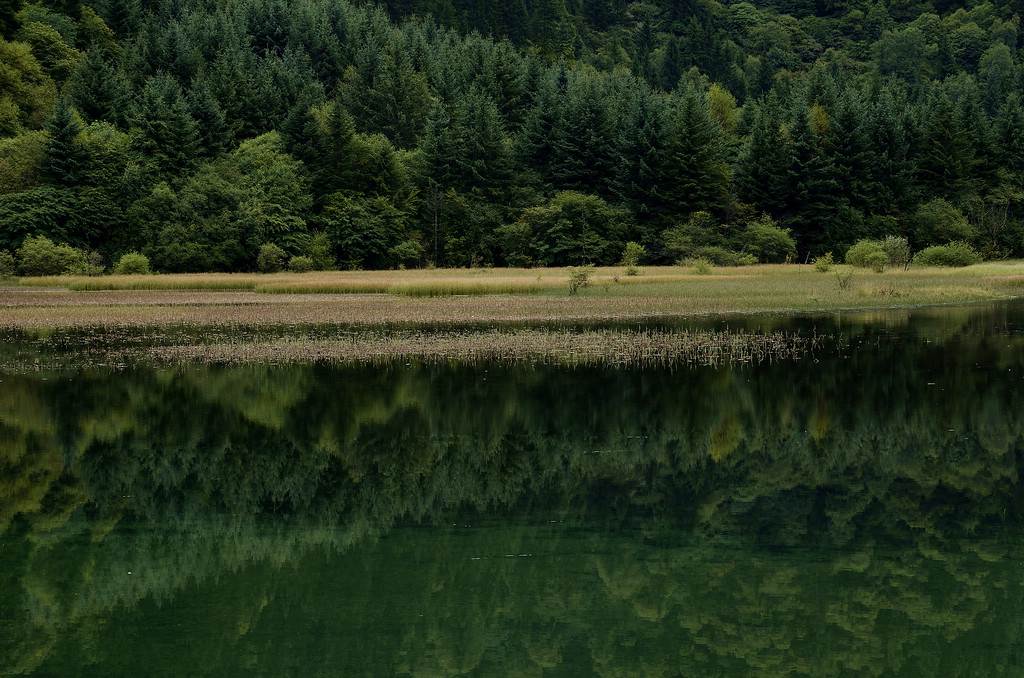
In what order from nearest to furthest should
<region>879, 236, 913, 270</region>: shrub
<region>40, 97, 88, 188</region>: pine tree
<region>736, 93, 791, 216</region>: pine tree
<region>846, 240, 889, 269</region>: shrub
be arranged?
<region>846, 240, 889, 269</region>: shrub → <region>879, 236, 913, 270</region>: shrub → <region>40, 97, 88, 188</region>: pine tree → <region>736, 93, 791, 216</region>: pine tree

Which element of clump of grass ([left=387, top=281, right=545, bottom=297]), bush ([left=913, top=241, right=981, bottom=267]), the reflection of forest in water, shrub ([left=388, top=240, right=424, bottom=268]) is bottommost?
shrub ([left=388, top=240, right=424, bottom=268])

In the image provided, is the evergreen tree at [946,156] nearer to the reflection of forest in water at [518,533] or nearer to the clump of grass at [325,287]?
the clump of grass at [325,287]

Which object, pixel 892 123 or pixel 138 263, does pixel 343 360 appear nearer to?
pixel 138 263

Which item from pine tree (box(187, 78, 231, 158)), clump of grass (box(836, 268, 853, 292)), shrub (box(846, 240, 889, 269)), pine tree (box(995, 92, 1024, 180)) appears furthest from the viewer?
pine tree (box(995, 92, 1024, 180))

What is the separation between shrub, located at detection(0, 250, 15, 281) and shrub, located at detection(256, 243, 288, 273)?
61.2 ft

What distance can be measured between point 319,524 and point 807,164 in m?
98.3

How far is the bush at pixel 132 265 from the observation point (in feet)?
282

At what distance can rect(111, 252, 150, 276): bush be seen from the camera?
85.9 metres

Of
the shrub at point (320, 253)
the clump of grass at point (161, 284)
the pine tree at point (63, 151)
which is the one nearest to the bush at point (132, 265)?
the clump of grass at point (161, 284)


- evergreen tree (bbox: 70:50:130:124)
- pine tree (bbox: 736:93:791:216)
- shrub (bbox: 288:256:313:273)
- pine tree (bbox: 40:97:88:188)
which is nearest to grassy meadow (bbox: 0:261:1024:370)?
shrub (bbox: 288:256:313:273)

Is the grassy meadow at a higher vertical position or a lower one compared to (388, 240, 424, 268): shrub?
higher

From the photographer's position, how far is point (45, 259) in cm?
8512

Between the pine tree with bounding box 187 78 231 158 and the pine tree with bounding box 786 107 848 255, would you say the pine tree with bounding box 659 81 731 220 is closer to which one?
the pine tree with bounding box 786 107 848 255

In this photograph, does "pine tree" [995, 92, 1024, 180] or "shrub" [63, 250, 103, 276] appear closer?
"shrub" [63, 250, 103, 276]
